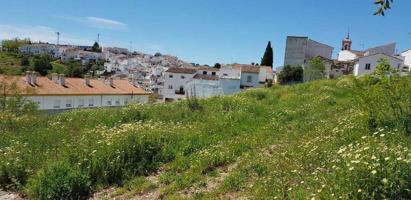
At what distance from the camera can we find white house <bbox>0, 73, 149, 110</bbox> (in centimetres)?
4562

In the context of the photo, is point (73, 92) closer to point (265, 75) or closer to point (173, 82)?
point (173, 82)

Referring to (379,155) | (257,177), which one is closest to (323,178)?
(379,155)

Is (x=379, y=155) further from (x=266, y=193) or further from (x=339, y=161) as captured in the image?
(x=266, y=193)

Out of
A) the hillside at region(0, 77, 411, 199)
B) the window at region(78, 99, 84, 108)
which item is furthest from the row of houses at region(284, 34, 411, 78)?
the hillside at region(0, 77, 411, 199)

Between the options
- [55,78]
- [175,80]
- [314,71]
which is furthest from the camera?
[175,80]

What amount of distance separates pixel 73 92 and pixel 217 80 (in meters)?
19.8

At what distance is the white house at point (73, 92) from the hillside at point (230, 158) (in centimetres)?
3355

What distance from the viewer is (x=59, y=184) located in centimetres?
592

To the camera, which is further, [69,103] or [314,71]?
[69,103]

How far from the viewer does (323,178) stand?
15.7 feet

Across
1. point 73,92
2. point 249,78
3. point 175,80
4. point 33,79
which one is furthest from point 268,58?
point 33,79

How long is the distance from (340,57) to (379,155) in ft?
224

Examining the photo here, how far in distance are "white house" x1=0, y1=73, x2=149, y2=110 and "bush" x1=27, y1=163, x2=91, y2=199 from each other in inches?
1399

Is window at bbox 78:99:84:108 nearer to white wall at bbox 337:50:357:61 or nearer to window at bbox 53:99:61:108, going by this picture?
window at bbox 53:99:61:108
